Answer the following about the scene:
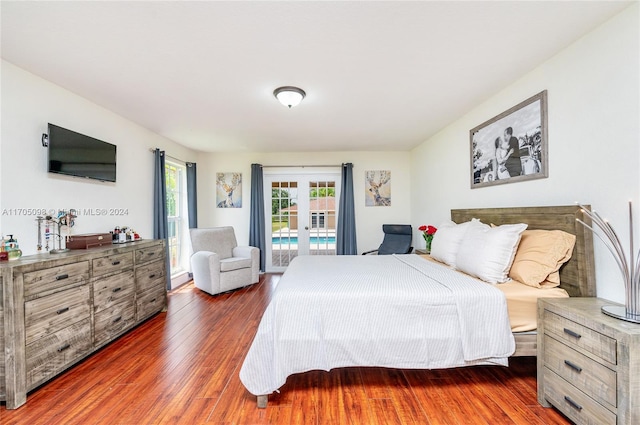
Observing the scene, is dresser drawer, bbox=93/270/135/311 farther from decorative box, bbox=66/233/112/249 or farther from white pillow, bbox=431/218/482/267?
white pillow, bbox=431/218/482/267

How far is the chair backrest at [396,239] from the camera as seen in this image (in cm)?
433

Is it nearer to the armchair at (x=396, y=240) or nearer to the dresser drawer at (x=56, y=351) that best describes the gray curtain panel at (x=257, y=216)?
the armchair at (x=396, y=240)

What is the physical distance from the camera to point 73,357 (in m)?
2.04

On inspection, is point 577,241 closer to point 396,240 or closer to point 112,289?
point 396,240

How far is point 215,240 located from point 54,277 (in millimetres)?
2435

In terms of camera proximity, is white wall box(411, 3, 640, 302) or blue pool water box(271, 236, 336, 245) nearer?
white wall box(411, 3, 640, 302)

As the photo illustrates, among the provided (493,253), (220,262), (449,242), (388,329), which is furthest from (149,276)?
(493,253)

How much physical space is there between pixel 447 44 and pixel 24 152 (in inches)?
134

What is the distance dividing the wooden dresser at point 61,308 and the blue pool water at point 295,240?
8.70 ft

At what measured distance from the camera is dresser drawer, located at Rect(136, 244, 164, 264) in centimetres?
286

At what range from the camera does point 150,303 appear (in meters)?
3.00

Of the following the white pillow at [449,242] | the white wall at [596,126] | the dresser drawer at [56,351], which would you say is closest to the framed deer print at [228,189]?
the dresser drawer at [56,351]

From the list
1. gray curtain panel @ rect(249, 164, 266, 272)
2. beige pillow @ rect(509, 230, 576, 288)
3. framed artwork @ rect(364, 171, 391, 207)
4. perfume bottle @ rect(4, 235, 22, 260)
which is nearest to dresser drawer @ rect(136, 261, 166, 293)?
perfume bottle @ rect(4, 235, 22, 260)

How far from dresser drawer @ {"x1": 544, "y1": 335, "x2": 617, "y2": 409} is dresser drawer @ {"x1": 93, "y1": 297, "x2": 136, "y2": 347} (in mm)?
3333
